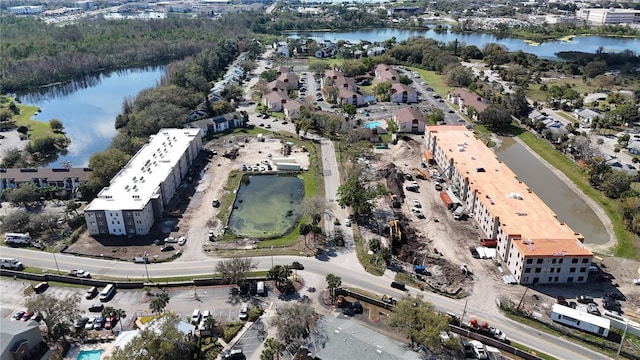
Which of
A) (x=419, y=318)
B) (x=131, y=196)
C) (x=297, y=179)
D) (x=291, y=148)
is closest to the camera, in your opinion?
(x=419, y=318)

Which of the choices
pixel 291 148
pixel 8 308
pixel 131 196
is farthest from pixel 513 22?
pixel 8 308

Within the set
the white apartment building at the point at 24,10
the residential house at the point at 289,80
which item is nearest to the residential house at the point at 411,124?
the residential house at the point at 289,80

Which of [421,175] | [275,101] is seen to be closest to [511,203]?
[421,175]

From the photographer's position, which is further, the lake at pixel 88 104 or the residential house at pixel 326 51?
the residential house at pixel 326 51

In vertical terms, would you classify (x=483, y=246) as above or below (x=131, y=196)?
below

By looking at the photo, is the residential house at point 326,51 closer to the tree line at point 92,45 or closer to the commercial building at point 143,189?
the tree line at point 92,45

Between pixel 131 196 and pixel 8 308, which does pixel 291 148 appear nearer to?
pixel 131 196

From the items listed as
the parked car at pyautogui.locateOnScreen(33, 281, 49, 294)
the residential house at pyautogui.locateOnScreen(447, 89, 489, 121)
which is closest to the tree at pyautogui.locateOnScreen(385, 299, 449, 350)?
the parked car at pyautogui.locateOnScreen(33, 281, 49, 294)
